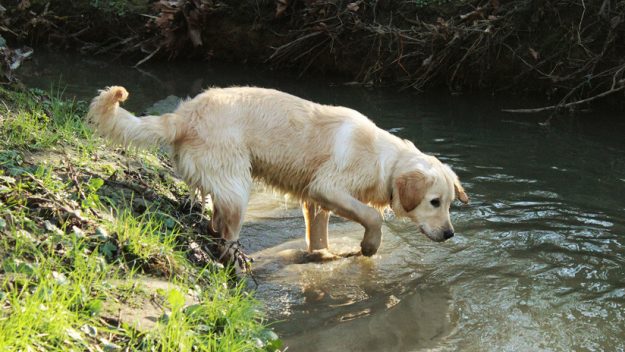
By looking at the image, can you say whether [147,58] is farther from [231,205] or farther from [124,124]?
[231,205]

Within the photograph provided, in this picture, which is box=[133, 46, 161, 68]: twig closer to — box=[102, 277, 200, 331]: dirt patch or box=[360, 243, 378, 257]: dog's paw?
box=[360, 243, 378, 257]: dog's paw

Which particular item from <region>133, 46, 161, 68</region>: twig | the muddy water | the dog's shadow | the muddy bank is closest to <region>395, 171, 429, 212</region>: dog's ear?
the muddy water

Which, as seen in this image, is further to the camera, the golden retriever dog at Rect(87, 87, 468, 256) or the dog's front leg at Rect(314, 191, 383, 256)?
the dog's front leg at Rect(314, 191, 383, 256)

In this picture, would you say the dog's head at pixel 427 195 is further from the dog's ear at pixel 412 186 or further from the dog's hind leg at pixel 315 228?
the dog's hind leg at pixel 315 228

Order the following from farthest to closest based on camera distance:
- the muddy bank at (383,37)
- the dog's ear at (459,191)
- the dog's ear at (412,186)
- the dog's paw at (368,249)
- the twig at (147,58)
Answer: the twig at (147,58) < the muddy bank at (383,37) < the dog's ear at (459,191) < the dog's paw at (368,249) < the dog's ear at (412,186)

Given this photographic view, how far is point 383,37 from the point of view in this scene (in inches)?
464

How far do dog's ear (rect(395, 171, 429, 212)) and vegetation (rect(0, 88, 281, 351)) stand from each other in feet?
4.94

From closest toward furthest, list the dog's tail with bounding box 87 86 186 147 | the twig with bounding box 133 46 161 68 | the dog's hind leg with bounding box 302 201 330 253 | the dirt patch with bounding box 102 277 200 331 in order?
the dirt patch with bounding box 102 277 200 331 → the dog's tail with bounding box 87 86 186 147 → the dog's hind leg with bounding box 302 201 330 253 → the twig with bounding box 133 46 161 68

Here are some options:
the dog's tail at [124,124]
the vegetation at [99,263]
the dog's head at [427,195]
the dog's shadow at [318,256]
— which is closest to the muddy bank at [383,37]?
the dog's head at [427,195]

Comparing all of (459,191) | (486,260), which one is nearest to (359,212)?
(459,191)

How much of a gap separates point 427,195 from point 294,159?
1.06 m

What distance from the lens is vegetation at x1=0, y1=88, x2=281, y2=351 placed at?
316 centimetres

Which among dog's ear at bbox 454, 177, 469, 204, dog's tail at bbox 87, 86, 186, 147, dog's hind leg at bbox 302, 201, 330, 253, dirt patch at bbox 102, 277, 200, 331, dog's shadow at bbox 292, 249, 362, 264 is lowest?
dog's shadow at bbox 292, 249, 362, 264

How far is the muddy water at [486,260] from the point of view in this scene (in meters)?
4.43
